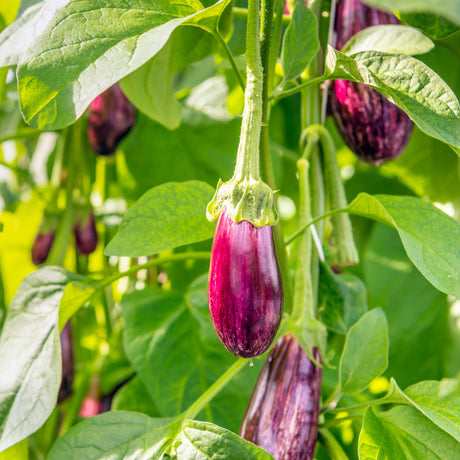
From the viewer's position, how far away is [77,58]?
30cm

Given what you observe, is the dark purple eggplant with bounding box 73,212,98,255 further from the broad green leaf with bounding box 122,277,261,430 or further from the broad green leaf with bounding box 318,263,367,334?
the broad green leaf with bounding box 318,263,367,334

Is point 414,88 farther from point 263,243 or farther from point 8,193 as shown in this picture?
point 8,193

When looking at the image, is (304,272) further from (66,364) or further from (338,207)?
(66,364)

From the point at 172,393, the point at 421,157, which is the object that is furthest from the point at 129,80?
the point at 421,157

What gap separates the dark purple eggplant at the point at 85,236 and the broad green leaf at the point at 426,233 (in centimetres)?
37

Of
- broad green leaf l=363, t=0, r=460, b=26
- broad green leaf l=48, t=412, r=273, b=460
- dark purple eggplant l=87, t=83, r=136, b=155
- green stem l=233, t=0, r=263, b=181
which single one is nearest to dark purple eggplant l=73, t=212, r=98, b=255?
dark purple eggplant l=87, t=83, r=136, b=155

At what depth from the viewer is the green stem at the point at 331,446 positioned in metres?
0.40

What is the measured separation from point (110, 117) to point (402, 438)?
1.26 feet

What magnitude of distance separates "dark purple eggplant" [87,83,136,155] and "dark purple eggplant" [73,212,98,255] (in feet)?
0.37

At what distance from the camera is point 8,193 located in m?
0.92

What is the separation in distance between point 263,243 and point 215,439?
12cm

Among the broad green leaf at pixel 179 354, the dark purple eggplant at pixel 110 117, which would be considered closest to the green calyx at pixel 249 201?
the broad green leaf at pixel 179 354

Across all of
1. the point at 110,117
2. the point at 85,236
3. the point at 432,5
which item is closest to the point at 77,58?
the point at 432,5

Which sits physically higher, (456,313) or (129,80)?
(129,80)
